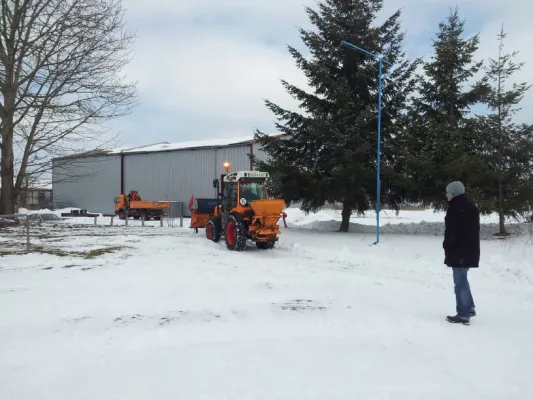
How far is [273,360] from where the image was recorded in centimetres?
472

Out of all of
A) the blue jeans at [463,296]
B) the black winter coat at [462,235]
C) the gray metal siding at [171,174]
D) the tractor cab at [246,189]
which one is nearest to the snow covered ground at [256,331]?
the blue jeans at [463,296]

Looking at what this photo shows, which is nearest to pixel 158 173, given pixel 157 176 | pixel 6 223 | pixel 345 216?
pixel 157 176

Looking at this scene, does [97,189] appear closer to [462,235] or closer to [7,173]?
[7,173]

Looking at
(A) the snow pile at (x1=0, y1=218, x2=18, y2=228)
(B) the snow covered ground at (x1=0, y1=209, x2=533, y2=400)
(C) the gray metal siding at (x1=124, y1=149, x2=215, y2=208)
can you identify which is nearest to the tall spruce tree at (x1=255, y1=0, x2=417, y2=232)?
(B) the snow covered ground at (x1=0, y1=209, x2=533, y2=400)

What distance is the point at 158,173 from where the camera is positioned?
4006 centimetres

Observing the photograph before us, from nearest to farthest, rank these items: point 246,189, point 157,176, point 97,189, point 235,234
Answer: point 235,234 < point 246,189 < point 157,176 < point 97,189

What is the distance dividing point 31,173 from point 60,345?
14099 millimetres

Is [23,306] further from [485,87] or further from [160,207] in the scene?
[160,207]

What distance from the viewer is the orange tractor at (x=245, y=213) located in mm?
13820

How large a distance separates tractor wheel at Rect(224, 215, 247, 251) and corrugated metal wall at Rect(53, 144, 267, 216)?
19.4 metres

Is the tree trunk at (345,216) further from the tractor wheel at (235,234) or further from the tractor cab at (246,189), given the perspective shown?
the tractor wheel at (235,234)

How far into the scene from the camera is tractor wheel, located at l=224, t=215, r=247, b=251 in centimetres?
1399

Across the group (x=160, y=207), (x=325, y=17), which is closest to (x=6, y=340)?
(x=325, y=17)

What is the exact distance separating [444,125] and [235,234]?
375 inches
